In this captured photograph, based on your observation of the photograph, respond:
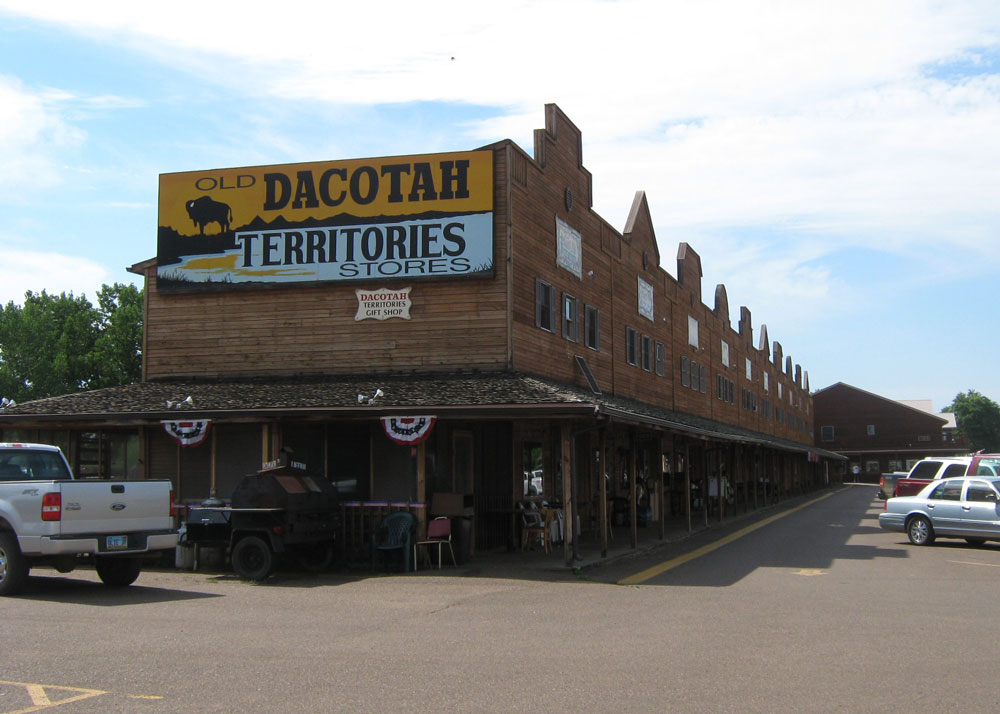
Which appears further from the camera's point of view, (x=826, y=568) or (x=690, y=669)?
(x=826, y=568)

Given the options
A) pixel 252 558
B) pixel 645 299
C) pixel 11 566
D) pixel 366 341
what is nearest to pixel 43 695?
pixel 11 566

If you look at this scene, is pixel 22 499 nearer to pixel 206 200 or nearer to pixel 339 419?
pixel 339 419

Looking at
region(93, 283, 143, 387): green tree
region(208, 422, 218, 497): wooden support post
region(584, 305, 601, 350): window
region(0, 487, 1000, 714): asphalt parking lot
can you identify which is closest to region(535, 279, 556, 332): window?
region(584, 305, 601, 350): window

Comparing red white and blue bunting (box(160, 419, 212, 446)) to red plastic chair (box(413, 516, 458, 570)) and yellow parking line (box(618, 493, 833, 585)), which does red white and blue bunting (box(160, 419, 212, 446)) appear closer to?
red plastic chair (box(413, 516, 458, 570))

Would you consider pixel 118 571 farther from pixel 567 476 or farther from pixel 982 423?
pixel 982 423

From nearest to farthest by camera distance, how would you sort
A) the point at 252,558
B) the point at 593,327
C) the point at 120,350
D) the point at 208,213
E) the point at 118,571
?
the point at 118,571 < the point at 252,558 < the point at 208,213 < the point at 593,327 < the point at 120,350

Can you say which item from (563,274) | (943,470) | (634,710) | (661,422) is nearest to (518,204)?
(563,274)

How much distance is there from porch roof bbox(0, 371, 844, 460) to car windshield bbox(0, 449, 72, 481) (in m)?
3.41

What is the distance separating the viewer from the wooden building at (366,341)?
1792cm

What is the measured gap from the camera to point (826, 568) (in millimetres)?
16219

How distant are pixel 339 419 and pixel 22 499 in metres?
5.90

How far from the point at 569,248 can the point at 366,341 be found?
21.5ft

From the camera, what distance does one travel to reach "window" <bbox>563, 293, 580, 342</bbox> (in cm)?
2370

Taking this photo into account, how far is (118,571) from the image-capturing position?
45.9 feet
